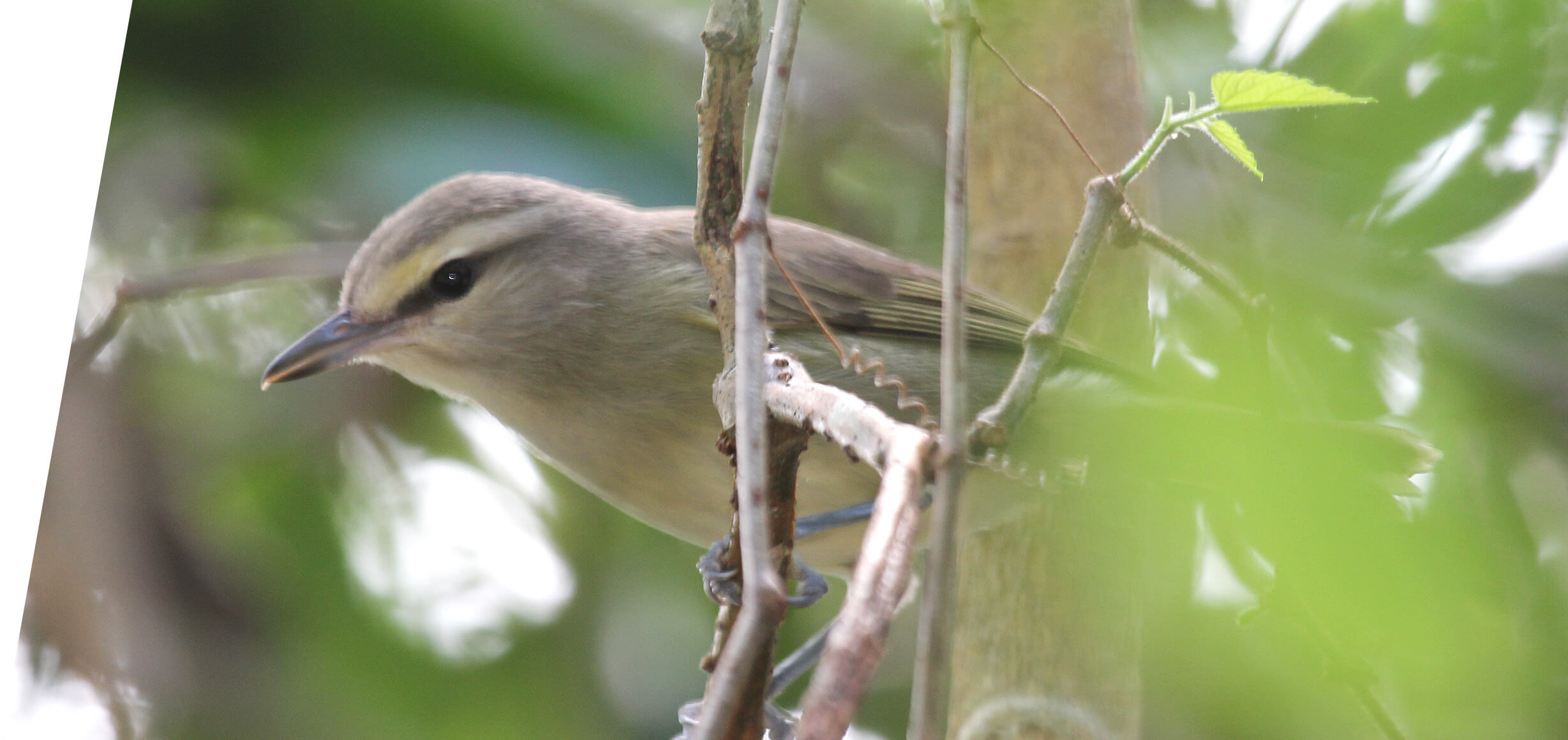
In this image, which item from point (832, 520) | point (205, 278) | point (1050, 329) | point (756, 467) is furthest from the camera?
point (205, 278)

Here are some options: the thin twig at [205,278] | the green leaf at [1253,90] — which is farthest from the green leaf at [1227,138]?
the thin twig at [205,278]

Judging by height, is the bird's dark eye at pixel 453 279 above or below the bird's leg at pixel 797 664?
above

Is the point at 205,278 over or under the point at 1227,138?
under

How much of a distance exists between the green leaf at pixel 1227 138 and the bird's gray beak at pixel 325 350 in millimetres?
1186

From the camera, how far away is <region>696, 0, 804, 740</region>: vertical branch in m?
0.69

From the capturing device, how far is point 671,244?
2018mm

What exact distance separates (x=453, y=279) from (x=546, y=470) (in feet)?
1.72

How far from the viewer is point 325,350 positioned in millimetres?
1812

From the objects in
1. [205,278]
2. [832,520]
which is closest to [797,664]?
[832,520]

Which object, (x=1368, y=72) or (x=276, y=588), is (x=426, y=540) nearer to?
(x=276, y=588)

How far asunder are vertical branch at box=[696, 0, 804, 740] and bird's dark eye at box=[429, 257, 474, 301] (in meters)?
0.84

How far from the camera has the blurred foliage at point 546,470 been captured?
1320 millimetres

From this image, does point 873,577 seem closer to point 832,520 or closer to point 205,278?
point 832,520

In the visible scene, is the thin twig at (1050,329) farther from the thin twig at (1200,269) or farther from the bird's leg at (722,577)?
the bird's leg at (722,577)
